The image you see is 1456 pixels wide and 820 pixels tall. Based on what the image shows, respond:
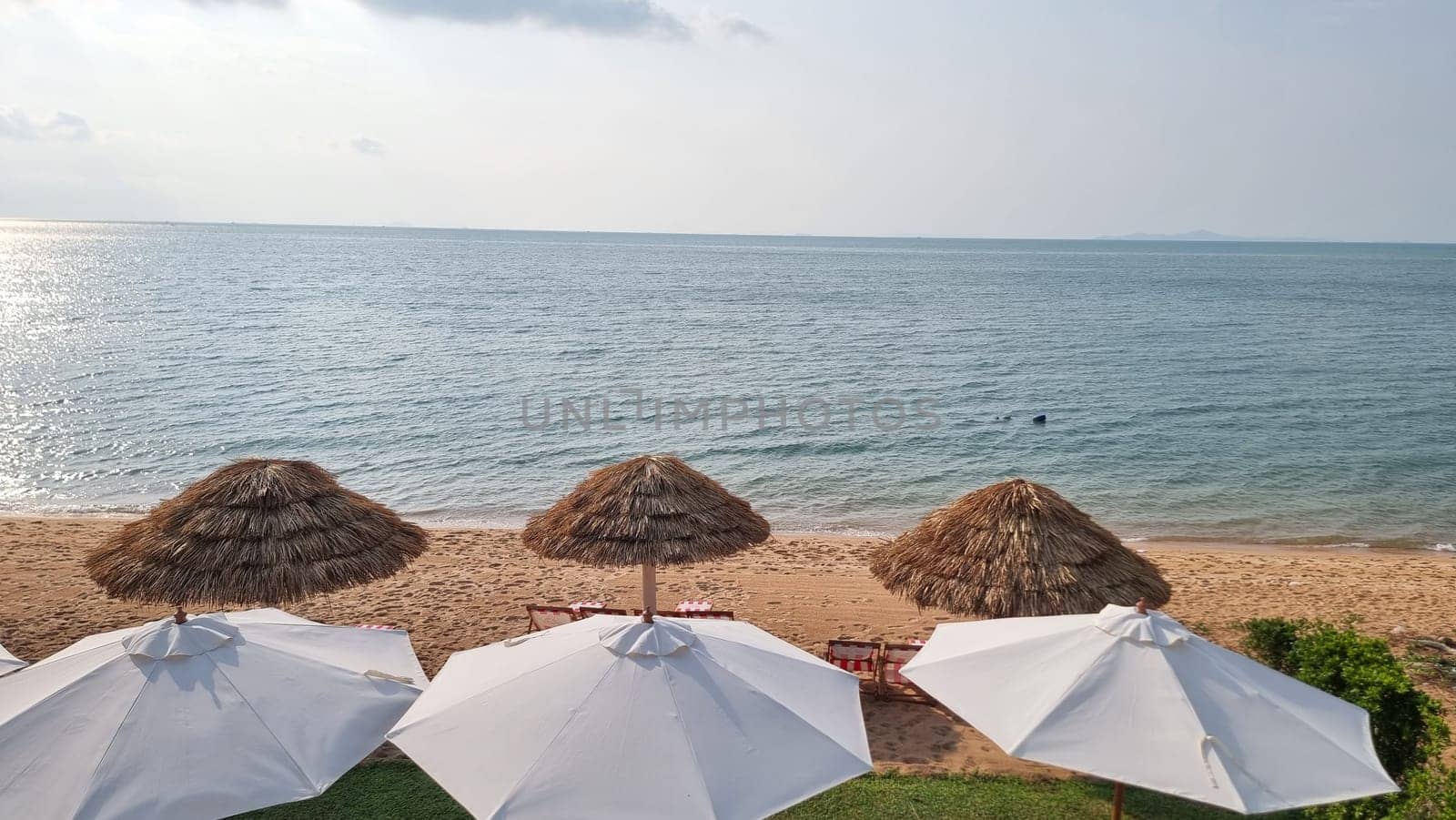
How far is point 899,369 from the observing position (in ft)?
128

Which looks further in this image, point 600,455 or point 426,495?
point 600,455

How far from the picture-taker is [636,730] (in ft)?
15.9

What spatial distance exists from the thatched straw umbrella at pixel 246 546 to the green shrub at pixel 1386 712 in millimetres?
8058

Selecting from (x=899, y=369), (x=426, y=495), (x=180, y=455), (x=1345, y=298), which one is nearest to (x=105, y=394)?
(x=180, y=455)

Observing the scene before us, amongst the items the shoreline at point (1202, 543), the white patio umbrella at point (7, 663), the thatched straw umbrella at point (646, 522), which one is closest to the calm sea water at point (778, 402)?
the shoreline at point (1202, 543)

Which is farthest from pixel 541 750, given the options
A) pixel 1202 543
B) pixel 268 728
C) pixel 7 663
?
pixel 1202 543

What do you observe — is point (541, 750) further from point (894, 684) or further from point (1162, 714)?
point (894, 684)

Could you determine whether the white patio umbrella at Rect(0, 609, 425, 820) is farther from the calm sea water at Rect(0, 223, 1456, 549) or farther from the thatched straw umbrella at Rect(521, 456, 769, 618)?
the calm sea water at Rect(0, 223, 1456, 549)

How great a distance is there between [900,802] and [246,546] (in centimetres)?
597

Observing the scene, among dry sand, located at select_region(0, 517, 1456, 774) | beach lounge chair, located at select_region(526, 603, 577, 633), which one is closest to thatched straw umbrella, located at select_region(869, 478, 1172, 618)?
dry sand, located at select_region(0, 517, 1456, 774)

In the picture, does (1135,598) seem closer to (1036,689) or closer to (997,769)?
(997,769)

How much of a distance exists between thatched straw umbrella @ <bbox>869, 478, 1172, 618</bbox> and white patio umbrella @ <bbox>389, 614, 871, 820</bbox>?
2.89 metres

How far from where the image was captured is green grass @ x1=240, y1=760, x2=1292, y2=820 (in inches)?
276

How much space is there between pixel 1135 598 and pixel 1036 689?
3245 millimetres
